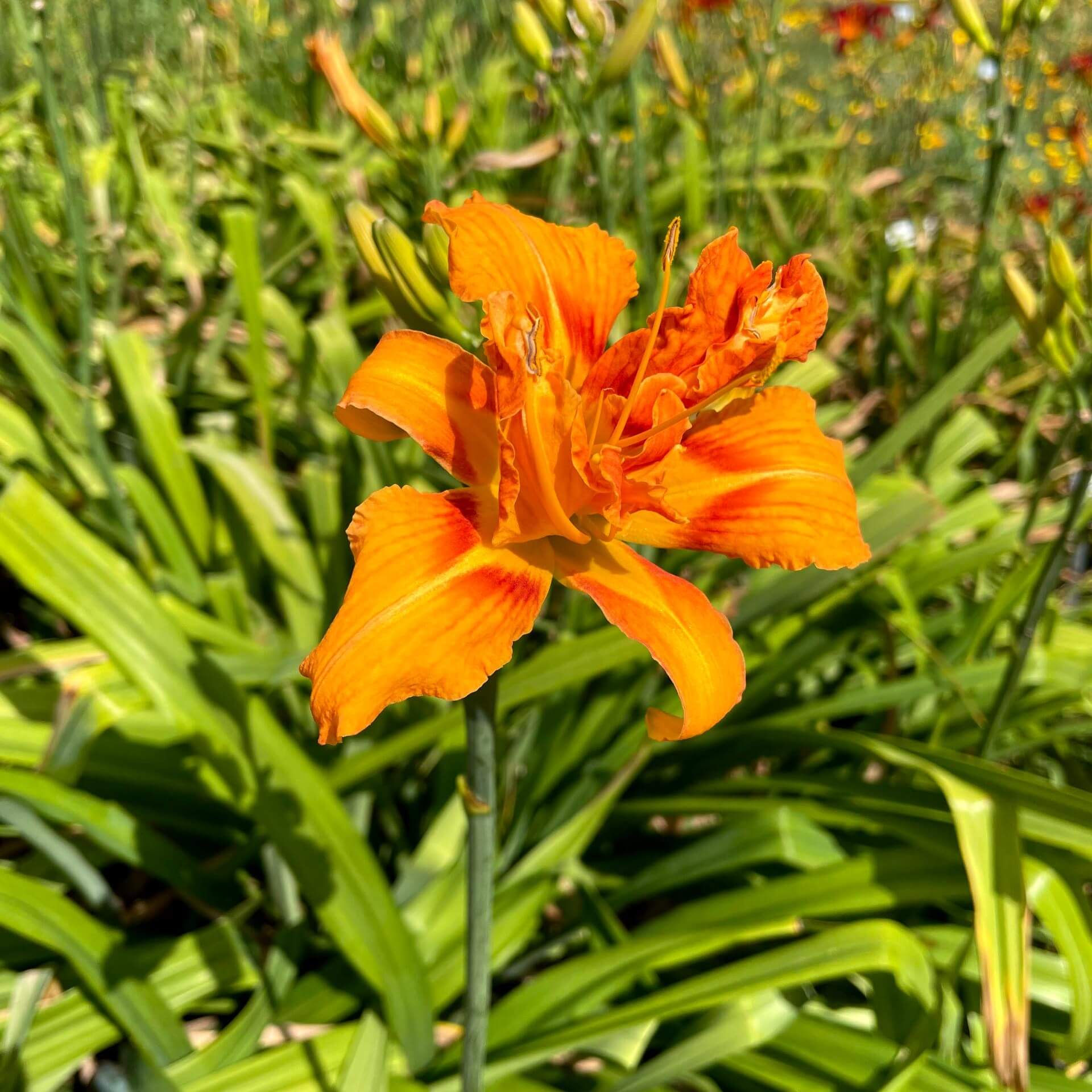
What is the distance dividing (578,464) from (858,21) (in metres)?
3.58

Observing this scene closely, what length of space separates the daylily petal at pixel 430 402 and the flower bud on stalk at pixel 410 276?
0.38ft

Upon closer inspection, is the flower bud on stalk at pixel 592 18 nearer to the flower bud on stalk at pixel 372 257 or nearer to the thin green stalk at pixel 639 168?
the thin green stalk at pixel 639 168

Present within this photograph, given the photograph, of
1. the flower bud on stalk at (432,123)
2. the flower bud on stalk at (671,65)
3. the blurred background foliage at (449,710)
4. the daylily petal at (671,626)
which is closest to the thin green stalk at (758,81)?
the blurred background foliage at (449,710)

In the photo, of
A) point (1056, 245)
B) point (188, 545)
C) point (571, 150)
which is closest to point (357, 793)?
point (188, 545)

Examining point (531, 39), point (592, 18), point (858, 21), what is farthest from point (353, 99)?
point (858, 21)

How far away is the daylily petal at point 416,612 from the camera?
1.99 ft

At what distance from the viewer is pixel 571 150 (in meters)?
2.19

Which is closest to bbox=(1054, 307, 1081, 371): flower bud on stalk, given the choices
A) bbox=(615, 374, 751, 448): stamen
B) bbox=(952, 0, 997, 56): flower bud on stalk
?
bbox=(615, 374, 751, 448): stamen

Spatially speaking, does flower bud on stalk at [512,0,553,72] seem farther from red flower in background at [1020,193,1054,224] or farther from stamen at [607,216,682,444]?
red flower in background at [1020,193,1054,224]

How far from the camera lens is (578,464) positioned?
2.37 feet

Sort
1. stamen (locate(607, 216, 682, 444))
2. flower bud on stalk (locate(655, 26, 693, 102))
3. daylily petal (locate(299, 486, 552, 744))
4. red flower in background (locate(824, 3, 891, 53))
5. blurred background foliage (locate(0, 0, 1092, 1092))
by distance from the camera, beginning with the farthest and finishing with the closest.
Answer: red flower in background (locate(824, 3, 891, 53)), flower bud on stalk (locate(655, 26, 693, 102)), blurred background foliage (locate(0, 0, 1092, 1092)), stamen (locate(607, 216, 682, 444)), daylily petal (locate(299, 486, 552, 744))

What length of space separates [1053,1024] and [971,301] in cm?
147

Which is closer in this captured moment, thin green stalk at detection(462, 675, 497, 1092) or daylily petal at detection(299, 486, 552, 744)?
daylily petal at detection(299, 486, 552, 744)

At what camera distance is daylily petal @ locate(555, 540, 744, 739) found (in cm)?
68
